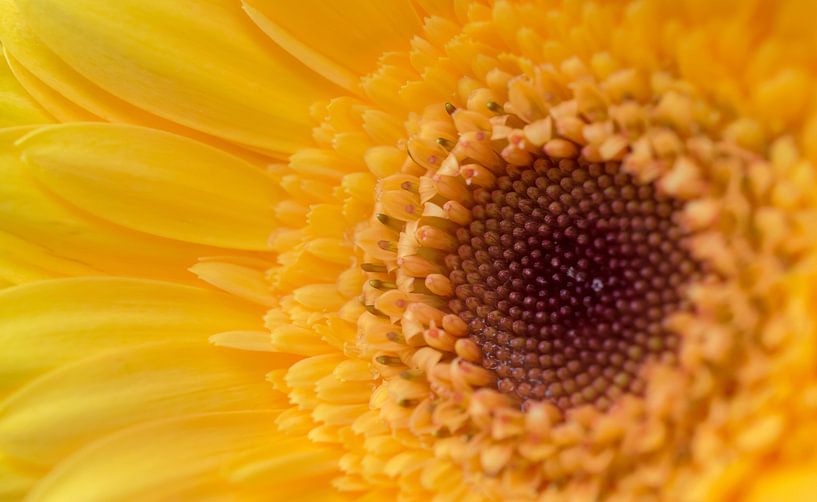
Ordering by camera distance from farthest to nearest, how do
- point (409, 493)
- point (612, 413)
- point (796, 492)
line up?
point (409, 493), point (612, 413), point (796, 492)

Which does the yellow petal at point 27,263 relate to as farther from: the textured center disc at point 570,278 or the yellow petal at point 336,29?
the textured center disc at point 570,278

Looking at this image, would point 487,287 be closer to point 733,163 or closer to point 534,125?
point 534,125

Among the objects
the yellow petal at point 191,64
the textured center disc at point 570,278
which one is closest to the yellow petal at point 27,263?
the yellow petal at point 191,64

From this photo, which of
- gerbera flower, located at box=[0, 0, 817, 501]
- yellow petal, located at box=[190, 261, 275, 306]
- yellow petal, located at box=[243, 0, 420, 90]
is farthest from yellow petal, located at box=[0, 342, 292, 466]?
yellow petal, located at box=[243, 0, 420, 90]

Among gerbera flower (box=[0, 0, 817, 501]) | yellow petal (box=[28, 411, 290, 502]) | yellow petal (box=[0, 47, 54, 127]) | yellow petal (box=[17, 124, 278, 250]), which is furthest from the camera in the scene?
yellow petal (box=[0, 47, 54, 127])

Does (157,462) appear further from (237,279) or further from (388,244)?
(388,244)

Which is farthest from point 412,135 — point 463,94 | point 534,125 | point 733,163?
point 733,163

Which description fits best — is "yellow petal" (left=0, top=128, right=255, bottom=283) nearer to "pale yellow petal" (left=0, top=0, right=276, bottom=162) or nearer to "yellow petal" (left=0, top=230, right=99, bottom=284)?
"yellow petal" (left=0, top=230, right=99, bottom=284)
